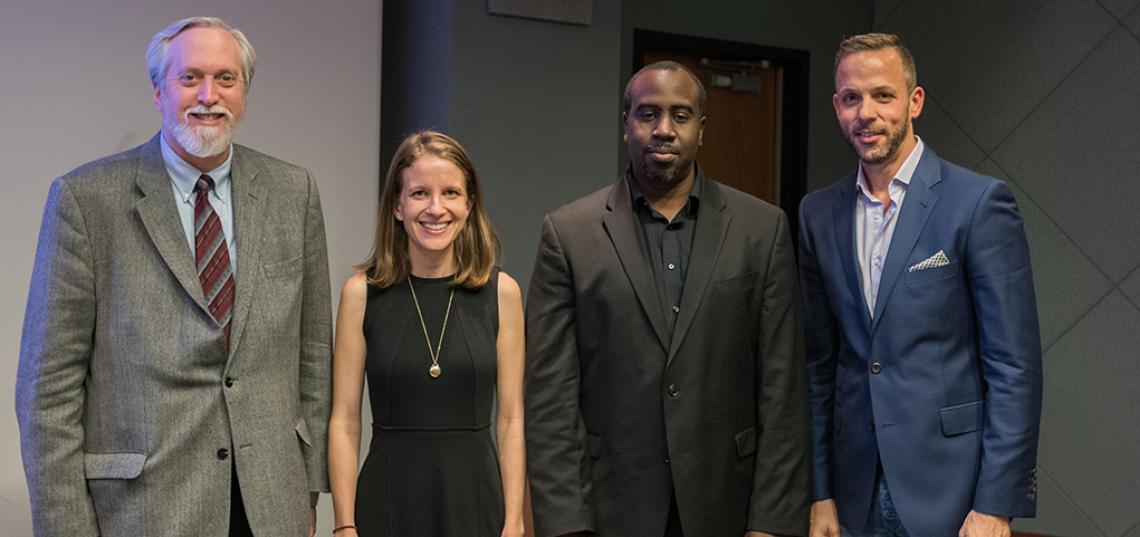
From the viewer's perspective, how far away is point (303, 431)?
2.51 m

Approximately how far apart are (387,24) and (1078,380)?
3256 millimetres

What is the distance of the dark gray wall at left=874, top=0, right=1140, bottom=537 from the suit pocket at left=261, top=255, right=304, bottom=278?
3651 millimetres

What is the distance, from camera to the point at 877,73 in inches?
101

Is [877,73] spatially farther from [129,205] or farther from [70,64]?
[70,64]

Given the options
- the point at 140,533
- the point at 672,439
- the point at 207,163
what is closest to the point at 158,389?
the point at 140,533

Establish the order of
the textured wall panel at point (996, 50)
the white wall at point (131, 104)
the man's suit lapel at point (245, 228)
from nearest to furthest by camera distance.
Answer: the man's suit lapel at point (245, 228) → the white wall at point (131, 104) → the textured wall panel at point (996, 50)

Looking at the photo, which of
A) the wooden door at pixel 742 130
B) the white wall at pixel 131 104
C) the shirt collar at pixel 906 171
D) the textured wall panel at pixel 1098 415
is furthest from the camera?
the wooden door at pixel 742 130

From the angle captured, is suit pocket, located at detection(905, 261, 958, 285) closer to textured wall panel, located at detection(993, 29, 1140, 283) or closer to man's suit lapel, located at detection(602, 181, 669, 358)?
man's suit lapel, located at detection(602, 181, 669, 358)

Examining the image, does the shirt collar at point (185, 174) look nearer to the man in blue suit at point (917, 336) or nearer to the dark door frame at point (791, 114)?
the man in blue suit at point (917, 336)

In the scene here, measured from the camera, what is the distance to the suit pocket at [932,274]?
2494mm

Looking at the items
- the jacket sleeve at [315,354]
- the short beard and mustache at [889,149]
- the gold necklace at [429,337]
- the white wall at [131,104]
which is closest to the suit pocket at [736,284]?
the short beard and mustache at [889,149]

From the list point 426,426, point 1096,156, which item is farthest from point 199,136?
point 1096,156

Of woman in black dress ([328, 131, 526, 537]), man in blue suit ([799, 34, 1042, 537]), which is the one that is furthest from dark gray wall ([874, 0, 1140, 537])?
woman in black dress ([328, 131, 526, 537])

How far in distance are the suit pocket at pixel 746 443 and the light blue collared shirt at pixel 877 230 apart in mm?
363
